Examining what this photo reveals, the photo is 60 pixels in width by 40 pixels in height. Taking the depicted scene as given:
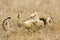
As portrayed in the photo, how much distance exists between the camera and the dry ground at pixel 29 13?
219 centimetres

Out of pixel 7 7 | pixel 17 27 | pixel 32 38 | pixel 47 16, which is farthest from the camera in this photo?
pixel 7 7

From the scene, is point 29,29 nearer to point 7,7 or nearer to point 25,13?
point 25,13

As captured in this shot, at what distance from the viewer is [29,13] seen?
2.54 meters

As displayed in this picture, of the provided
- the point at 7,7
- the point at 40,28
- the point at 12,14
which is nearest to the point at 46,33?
the point at 40,28

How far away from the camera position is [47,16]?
2.47 metres

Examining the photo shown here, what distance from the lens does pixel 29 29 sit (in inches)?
88.0

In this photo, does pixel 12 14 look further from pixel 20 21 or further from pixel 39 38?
pixel 39 38

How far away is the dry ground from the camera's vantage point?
2.19 metres

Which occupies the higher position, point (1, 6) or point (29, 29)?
point (1, 6)

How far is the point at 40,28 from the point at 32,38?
0.17m

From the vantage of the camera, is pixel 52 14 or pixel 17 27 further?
pixel 52 14

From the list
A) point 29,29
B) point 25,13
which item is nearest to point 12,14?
point 25,13

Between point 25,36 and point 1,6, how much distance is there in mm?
662

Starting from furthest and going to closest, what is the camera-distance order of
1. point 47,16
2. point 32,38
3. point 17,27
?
point 47,16 < point 17,27 < point 32,38
